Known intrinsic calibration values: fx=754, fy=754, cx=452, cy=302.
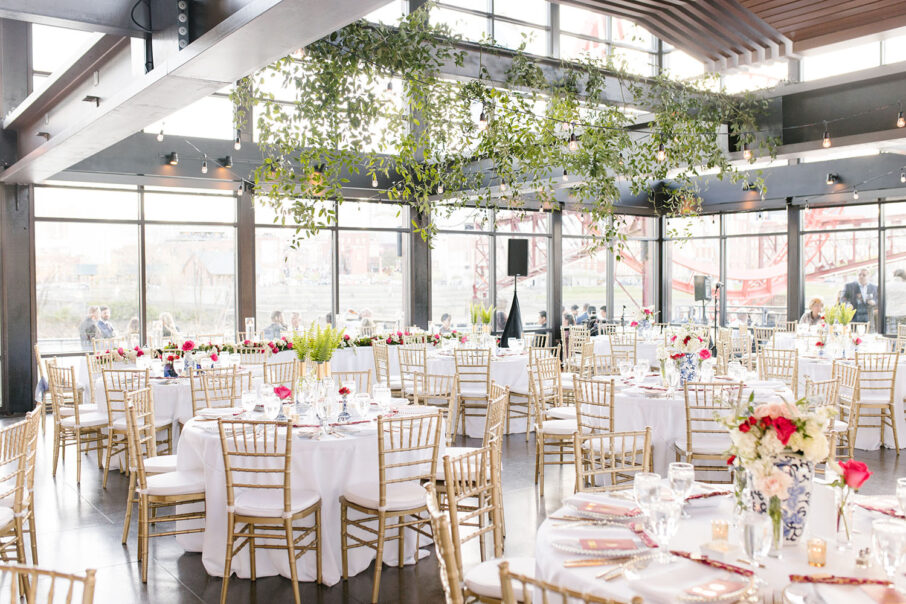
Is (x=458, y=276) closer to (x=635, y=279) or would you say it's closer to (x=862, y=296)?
(x=635, y=279)

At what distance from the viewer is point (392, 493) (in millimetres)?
4602

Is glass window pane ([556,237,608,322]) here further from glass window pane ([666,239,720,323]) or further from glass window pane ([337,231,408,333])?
glass window pane ([337,231,408,333])

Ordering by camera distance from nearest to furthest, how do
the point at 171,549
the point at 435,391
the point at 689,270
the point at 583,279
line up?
the point at 171,549 → the point at 435,391 → the point at 583,279 → the point at 689,270

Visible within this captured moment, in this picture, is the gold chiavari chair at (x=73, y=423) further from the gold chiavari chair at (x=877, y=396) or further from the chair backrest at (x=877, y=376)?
the chair backrest at (x=877, y=376)

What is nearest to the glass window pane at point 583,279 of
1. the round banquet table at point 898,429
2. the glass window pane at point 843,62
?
the glass window pane at point 843,62

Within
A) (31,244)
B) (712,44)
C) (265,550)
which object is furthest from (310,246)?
(265,550)

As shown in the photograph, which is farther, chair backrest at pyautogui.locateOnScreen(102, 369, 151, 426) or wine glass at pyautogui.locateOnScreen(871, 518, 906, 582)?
chair backrest at pyautogui.locateOnScreen(102, 369, 151, 426)

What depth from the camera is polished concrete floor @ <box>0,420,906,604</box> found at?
4.45 meters

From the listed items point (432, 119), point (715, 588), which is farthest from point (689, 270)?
point (715, 588)

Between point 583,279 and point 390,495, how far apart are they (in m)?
12.5

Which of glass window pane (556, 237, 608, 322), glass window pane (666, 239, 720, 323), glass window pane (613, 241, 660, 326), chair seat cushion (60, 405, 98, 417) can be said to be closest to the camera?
chair seat cushion (60, 405, 98, 417)

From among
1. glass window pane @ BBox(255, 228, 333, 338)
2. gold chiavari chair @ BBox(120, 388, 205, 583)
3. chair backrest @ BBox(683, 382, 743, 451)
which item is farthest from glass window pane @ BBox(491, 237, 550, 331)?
gold chiavari chair @ BBox(120, 388, 205, 583)

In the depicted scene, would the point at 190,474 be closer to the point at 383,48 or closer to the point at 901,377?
the point at 383,48

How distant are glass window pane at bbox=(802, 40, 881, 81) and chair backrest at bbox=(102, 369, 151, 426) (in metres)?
11.1
